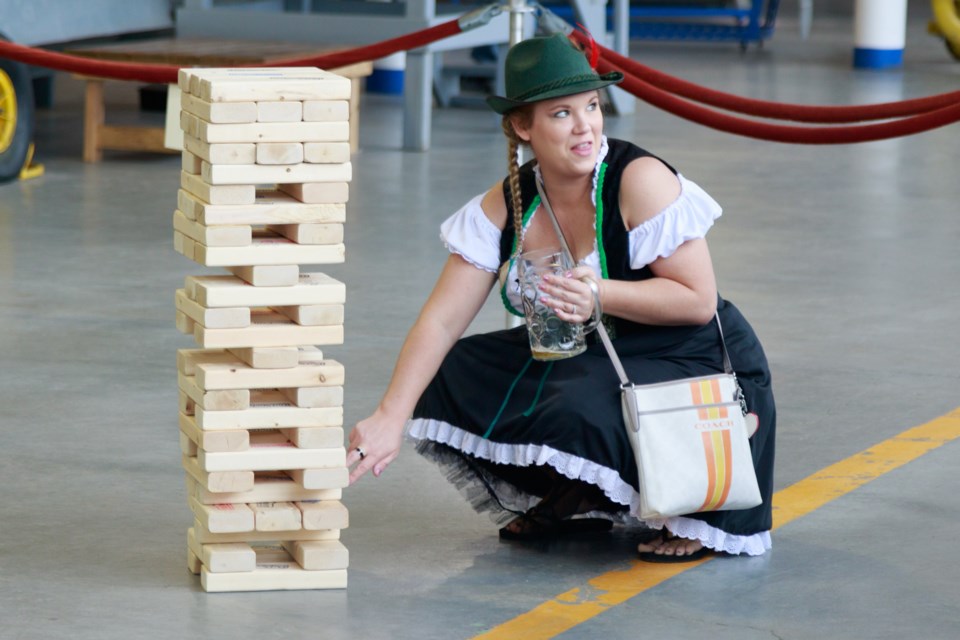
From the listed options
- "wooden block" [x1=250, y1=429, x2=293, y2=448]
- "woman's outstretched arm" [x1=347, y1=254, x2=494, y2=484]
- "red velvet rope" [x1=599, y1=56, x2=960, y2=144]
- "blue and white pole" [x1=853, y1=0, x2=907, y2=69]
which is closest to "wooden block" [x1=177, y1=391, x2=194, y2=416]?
"wooden block" [x1=250, y1=429, x2=293, y2=448]

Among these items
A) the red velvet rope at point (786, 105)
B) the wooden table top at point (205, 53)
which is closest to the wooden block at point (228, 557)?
the red velvet rope at point (786, 105)

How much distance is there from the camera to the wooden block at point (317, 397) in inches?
139

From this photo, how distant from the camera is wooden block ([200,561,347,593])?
3576 millimetres

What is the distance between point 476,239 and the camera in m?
3.90

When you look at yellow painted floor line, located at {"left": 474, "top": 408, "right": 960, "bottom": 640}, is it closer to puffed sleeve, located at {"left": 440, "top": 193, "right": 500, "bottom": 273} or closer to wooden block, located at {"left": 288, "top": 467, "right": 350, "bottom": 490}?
wooden block, located at {"left": 288, "top": 467, "right": 350, "bottom": 490}

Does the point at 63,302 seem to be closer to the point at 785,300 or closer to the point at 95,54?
the point at 785,300

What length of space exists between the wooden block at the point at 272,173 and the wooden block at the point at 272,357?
0.36 m

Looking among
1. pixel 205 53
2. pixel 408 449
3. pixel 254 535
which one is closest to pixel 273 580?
pixel 254 535

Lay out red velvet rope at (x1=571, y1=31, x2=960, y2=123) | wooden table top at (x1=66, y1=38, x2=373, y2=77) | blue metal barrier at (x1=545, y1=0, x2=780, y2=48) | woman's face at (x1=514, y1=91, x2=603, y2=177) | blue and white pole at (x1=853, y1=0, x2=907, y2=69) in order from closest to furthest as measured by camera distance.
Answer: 1. woman's face at (x1=514, y1=91, x2=603, y2=177)
2. red velvet rope at (x1=571, y1=31, x2=960, y2=123)
3. wooden table top at (x1=66, y1=38, x2=373, y2=77)
4. blue and white pole at (x1=853, y1=0, x2=907, y2=69)
5. blue metal barrier at (x1=545, y1=0, x2=780, y2=48)

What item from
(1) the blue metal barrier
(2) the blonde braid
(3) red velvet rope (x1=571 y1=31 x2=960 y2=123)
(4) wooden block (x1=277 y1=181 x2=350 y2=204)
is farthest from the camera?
(1) the blue metal barrier

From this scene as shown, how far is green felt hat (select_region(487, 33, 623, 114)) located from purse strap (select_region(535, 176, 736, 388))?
0.23m

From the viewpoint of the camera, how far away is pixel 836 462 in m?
4.62

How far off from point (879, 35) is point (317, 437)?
13.4m

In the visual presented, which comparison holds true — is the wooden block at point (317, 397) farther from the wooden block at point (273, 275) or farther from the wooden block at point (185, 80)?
the wooden block at point (185, 80)
